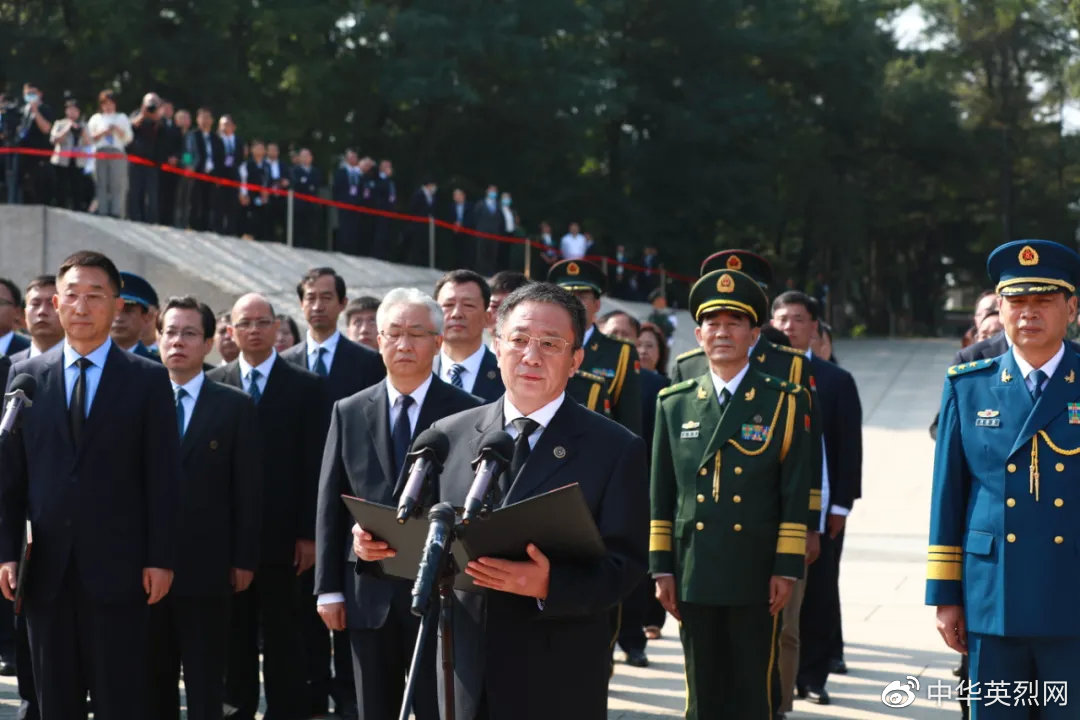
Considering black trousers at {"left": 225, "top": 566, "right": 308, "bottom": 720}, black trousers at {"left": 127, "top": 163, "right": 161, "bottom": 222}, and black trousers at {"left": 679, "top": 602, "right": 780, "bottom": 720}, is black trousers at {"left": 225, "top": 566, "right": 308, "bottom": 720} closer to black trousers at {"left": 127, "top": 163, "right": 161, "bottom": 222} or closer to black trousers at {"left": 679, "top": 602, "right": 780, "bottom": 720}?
black trousers at {"left": 679, "top": 602, "right": 780, "bottom": 720}

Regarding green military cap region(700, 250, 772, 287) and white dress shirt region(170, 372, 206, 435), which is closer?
white dress shirt region(170, 372, 206, 435)

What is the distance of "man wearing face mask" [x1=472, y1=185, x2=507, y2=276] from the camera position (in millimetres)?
29062

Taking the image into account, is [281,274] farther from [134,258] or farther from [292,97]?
[292,97]

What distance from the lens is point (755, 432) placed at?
6895mm

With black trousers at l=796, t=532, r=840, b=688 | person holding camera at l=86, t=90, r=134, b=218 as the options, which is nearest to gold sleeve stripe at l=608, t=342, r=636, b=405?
black trousers at l=796, t=532, r=840, b=688

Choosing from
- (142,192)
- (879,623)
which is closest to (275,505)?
(879,623)

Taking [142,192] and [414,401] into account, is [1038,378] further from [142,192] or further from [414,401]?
[142,192]

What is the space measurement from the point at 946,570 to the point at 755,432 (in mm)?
1425

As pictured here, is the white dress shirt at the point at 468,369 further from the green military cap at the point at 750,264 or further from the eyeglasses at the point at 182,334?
the green military cap at the point at 750,264

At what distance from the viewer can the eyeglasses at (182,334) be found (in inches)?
296

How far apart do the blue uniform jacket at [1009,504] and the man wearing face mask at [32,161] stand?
1674 centimetres

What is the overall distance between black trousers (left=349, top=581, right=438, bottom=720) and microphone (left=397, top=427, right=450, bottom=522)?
177 cm

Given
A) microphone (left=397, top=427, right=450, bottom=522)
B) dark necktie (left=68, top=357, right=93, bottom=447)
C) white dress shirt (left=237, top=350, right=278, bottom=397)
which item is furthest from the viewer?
white dress shirt (left=237, top=350, right=278, bottom=397)

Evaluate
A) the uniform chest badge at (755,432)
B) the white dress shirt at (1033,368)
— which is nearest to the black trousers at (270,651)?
the uniform chest badge at (755,432)
